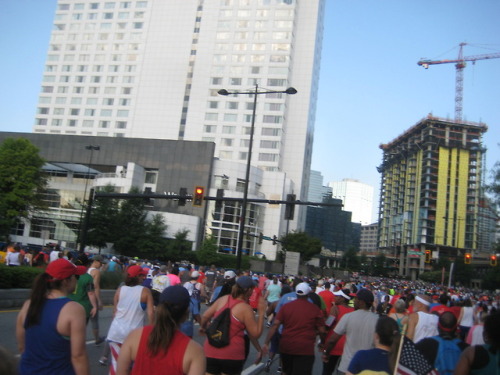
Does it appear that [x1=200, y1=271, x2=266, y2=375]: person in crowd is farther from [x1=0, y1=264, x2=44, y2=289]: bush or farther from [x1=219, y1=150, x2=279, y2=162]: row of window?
[x1=219, y1=150, x2=279, y2=162]: row of window

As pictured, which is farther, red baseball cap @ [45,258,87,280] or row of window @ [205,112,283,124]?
row of window @ [205,112,283,124]

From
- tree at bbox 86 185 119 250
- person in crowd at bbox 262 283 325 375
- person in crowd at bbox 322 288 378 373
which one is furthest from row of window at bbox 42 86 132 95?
person in crowd at bbox 322 288 378 373

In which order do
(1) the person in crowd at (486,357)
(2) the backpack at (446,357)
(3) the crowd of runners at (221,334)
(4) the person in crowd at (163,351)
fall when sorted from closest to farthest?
(4) the person in crowd at (163,351) < (3) the crowd of runners at (221,334) < (1) the person in crowd at (486,357) < (2) the backpack at (446,357)

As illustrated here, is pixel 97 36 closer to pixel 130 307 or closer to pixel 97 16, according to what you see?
pixel 97 16

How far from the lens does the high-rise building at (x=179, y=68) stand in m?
99.2

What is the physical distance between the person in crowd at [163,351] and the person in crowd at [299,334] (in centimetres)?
349

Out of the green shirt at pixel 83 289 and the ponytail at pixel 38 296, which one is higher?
the ponytail at pixel 38 296

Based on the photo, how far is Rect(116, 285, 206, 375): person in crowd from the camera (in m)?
3.46

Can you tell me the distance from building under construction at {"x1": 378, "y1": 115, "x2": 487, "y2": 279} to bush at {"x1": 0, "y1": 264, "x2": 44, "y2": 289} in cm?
13814

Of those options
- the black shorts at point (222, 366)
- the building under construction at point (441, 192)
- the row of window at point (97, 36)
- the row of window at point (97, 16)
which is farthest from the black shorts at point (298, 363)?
the building under construction at point (441, 192)

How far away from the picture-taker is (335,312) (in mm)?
9148

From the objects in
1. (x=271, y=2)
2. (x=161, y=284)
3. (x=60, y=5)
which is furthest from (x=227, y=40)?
(x=161, y=284)

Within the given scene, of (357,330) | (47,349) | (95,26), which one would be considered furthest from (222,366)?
(95,26)

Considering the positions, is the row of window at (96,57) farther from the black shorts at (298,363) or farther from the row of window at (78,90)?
the black shorts at (298,363)
